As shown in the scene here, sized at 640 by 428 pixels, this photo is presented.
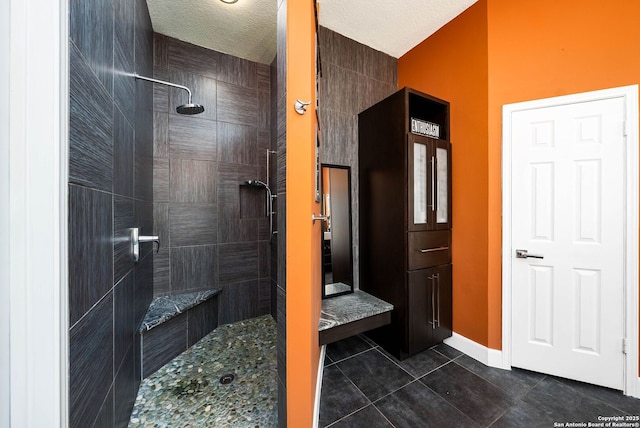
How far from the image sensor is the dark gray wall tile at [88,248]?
653 millimetres

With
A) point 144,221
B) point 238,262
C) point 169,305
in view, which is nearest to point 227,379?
point 169,305

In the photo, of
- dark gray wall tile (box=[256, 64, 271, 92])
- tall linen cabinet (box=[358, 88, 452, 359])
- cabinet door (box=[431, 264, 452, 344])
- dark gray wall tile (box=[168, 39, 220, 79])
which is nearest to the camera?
tall linen cabinet (box=[358, 88, 452, 359])

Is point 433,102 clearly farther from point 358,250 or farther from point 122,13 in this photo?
point 122,13

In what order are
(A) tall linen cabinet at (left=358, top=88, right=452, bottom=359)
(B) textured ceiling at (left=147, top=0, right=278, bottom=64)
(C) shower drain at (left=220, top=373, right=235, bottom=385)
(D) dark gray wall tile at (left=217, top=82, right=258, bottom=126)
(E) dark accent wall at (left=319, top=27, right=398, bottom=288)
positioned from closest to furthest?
(C) shower drain at (left=220, top=373, right=235, bottom=385), (B) textured ceiling at (left=147, top=0, right=278, bottom=64), (A) tall linen cabinet at (left=358, top=88, right=452, bottom=359), (E) dark accent wall at (left=319, top=27, right=398, bottom=288), (D) dark gray wall tile at (left=217, top=82, right=258, bottom=126)

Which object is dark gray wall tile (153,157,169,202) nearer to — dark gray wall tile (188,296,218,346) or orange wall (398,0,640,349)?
dark gray wall tile (188,296,218,346)

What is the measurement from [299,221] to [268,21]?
6.59ft

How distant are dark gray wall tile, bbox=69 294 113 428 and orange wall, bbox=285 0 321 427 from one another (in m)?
0.71

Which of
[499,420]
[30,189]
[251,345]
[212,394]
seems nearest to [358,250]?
[251,345]

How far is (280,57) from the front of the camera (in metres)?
1.19

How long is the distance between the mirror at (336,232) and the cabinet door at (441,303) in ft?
2.58

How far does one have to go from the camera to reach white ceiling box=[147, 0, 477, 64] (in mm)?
1866

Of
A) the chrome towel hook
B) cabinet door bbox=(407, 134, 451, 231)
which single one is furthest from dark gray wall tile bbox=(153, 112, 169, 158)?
cabinet door bbox=(407, 134, 451, 231)

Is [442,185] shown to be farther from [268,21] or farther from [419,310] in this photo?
[268,21]

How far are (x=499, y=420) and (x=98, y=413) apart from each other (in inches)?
81.7
